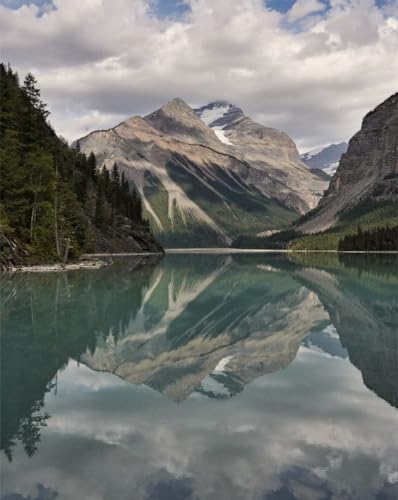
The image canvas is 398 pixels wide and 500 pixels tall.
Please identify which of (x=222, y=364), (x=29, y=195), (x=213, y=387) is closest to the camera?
(x=213, y=387)

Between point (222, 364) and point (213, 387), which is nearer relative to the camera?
point (213, 387)

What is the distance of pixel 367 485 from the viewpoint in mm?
9969

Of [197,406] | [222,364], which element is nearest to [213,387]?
[197,406]

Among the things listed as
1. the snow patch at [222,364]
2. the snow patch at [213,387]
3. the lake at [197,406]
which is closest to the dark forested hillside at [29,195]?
the lake at [197,406]

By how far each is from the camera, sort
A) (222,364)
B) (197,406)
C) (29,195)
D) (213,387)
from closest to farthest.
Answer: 1. (197,406)
2. (213,387)
3. (222,364)
4. (29,195)

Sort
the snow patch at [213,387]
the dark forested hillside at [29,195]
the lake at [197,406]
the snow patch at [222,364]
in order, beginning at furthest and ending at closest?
the dark forested hillside at [29,195]
the snow patch at [222,364]
the snow patch at [213,387]
the lake at [197,406]

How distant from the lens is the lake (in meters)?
10.1

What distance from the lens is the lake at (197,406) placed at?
10125 mm

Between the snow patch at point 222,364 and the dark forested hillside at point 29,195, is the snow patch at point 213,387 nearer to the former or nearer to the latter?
the snow patch at point 222,364

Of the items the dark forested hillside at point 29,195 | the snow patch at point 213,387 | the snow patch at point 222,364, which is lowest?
the snow patch at point 222,364

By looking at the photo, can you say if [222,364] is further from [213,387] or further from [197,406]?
[197,406]

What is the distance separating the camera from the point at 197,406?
50.3 feet

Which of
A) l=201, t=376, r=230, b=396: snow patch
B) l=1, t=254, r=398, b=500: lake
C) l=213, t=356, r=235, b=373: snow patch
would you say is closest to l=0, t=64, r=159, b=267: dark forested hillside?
l=1, t=254, r=398, b=500: lake

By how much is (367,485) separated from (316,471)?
1.08 metres
